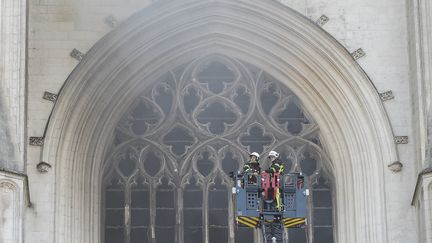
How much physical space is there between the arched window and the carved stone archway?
0.26 m

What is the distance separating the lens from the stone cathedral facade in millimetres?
35094

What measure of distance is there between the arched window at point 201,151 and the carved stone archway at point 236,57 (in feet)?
0.87

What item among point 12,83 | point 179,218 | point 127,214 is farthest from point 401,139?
point 12,83

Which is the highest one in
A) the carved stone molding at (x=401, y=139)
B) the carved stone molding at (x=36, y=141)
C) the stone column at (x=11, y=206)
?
the carved stone molding at (x=36, y=141)

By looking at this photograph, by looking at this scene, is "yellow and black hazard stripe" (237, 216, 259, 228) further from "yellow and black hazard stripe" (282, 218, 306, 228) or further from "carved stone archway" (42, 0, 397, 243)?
"carved stone archway" (42, 0, 397, 243)

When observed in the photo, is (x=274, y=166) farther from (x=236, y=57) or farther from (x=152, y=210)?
(x=236, y=57)

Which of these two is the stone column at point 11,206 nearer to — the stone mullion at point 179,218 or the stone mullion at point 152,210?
the stone mullion at point 152,210

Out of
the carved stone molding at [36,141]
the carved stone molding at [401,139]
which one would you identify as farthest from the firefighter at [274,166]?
the carved stone molding at [36,141]

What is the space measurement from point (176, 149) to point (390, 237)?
3.88 metres

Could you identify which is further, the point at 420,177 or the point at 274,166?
the point at 420,177

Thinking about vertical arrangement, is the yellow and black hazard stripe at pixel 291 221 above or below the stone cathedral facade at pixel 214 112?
below

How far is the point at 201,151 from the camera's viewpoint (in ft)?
119

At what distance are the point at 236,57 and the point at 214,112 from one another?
3.15ft

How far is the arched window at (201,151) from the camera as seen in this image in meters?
36.0
